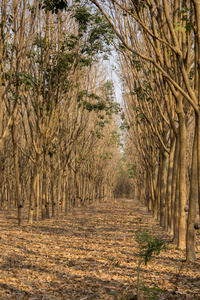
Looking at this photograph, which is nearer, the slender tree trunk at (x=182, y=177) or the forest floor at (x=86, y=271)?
the forest floor at (x=86, y=271)

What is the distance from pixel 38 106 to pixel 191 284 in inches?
369

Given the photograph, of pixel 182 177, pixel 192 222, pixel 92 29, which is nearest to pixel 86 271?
pixel 192 222

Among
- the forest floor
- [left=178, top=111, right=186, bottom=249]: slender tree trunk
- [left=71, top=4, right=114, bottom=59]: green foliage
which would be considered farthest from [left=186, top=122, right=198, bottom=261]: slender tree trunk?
[left=71, top=4, right=114, bottom=59]: green foliage

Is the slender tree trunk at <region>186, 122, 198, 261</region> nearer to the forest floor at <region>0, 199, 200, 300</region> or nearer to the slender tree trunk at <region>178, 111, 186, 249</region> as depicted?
the forest floor at <region>0, 199, 200, 300</region>

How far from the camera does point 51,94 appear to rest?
532 inches

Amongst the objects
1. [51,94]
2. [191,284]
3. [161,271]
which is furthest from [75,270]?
[51,94]

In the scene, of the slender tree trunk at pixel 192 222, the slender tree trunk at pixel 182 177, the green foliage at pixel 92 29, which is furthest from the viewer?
the green foliage at pixel 92 29

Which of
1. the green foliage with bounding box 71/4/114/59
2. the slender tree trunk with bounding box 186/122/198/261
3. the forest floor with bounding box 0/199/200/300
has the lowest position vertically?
the forest floor with bounding box 0/199/200/300

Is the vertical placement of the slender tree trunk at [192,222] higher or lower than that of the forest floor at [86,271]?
higher

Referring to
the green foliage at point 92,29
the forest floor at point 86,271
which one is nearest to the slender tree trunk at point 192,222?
the forest floor at point 86,271

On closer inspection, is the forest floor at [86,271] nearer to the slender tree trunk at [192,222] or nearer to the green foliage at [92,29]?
the slender tree trunk at [192,222]

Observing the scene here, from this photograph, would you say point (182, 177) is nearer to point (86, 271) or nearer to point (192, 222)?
point (192, 222)

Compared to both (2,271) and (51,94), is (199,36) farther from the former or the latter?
(51,94)

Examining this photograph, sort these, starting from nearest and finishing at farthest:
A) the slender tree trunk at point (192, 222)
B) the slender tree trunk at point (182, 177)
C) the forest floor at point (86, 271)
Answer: the forest floor at point (86, 271) → the slender tree trunk at point (192, 222) → the slender tree trunk at point (182, 177)
